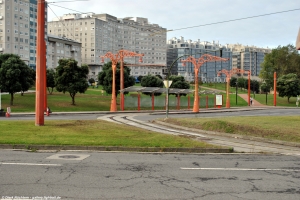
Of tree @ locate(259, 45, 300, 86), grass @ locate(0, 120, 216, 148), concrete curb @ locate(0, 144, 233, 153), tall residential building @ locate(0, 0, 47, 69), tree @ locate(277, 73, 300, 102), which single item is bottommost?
concrete curb @ locate(0, 144, 233, 153)

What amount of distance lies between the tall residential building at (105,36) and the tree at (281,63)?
35.5m

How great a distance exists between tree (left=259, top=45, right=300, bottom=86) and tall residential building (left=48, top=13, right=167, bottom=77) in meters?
35.5

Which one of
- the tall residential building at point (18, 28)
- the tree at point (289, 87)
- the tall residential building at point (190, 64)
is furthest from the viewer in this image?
the tall residential building at point (190, 64)

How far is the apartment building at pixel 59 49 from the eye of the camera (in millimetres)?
110356

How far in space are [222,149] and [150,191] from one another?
21.4ft

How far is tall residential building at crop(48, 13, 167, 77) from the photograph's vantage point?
12788 cm

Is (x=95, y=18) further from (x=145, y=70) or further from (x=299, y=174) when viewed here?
(x=299, y=174)

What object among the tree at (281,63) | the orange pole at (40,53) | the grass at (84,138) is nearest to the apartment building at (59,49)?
the tree at (281,63)

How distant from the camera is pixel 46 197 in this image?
636 cm

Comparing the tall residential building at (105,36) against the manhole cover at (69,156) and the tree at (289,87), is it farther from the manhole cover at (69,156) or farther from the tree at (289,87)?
the manhole cover at (69,156)

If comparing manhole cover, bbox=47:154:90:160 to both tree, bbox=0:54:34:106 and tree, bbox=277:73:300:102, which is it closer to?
tree, bbox=0:54:34:106

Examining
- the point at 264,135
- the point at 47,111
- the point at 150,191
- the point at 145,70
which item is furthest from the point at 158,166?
the point at 145,70

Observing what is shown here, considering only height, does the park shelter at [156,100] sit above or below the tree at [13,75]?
below

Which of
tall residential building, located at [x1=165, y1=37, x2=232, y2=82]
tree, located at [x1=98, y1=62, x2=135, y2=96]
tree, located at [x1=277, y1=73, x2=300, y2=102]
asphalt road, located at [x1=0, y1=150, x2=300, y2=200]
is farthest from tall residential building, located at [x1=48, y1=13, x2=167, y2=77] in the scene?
asphalt road, located at [x1=0, y1=150, x2=300, y2=200]
